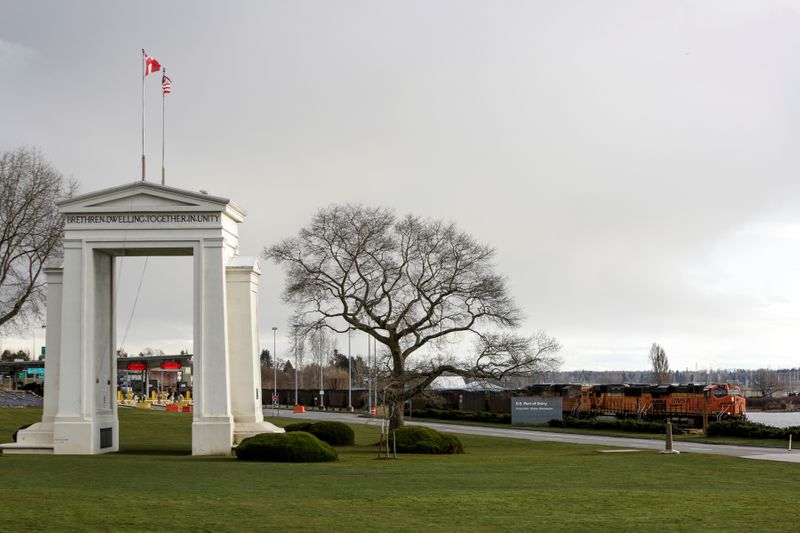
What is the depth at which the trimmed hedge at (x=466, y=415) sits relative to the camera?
72750 millimetres

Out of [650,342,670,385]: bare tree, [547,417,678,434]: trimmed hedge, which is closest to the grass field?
[547,417,678,434]: trimmed hedge

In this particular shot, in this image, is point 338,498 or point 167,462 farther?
point 167,462

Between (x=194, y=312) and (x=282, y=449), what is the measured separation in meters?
6.88

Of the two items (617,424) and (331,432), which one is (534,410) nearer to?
(617,424)

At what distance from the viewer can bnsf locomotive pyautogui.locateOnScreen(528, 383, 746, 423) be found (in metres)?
63.4

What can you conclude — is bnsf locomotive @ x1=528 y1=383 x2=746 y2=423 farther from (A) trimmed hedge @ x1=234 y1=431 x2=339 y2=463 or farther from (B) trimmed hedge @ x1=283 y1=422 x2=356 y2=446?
(A) trimmed hedge @ x1=234 y1=431 x2=339 y2=463

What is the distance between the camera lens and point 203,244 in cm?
3472

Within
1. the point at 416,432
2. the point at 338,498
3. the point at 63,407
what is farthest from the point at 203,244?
the point at 338,498

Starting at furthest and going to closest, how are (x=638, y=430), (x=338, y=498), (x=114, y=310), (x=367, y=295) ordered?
(x=638, y=430), (x=367, y=295), (x=114, y=310), (x=338, y=498)

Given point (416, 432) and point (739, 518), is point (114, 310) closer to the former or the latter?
point (416, 432)

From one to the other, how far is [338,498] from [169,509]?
3826mm

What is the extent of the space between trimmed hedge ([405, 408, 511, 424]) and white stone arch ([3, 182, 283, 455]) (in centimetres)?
3886

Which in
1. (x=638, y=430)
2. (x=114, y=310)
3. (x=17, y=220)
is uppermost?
(x=17, y=220)

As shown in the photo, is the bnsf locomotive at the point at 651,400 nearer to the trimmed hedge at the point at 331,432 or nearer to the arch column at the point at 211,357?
the trimmed hedge at the point at 331,432
